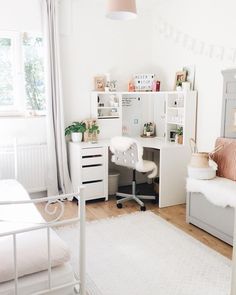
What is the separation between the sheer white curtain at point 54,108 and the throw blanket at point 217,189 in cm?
169

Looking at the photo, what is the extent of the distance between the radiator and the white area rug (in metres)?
1.04

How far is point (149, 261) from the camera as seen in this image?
266 centimetres

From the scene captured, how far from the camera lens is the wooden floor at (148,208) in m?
3.12

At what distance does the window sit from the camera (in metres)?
3.88

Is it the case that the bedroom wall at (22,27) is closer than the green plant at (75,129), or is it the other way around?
the bedroom wall at (22,27)

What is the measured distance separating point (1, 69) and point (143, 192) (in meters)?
2.49

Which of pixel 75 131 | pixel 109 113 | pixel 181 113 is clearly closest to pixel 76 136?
pixel 75 131

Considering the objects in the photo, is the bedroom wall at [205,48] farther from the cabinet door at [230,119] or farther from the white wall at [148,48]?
the cabinet door at [230,119]

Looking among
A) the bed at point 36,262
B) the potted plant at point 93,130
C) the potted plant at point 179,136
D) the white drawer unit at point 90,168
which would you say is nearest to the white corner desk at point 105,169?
the white drawer unit at point 90,168

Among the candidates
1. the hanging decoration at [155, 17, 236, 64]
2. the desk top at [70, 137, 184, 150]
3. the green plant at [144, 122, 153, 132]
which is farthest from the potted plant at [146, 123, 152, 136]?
the hanging decoration at [155, 17, 236, 64]

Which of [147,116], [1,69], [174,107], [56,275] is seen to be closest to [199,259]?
[56,275]

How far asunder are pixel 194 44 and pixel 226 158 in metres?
1.56

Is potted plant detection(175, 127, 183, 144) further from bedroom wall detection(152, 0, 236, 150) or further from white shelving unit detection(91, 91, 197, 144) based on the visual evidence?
bedroom wall detection(152, 0, 236, 150)

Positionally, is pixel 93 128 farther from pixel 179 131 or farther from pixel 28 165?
pixel 179 131
